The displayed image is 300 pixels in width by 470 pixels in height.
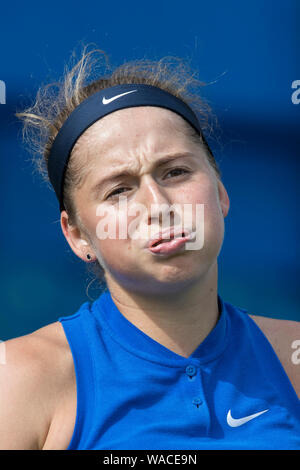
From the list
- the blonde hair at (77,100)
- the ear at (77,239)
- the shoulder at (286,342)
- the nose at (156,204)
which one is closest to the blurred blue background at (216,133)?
the blonde hair at (77,100)

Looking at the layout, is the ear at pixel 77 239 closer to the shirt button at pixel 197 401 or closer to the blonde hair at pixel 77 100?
the blonde hair at pixel 77 100

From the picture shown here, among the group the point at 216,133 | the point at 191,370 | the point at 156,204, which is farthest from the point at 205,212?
the point at 216,133

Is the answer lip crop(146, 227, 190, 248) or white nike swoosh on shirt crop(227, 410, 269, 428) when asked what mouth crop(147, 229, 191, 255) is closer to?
lip crop(146, 227, 190, 248)

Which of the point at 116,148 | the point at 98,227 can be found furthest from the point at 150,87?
the point at 98,227

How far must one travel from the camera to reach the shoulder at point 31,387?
4.45 feet

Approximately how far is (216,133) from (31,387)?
63.1 inches

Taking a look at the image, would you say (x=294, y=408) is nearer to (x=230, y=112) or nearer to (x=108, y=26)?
(x=230, y=112)

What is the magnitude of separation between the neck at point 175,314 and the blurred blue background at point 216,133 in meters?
0.99

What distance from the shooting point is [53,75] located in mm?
2508

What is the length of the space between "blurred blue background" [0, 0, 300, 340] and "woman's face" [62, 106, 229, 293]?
96 centimetres

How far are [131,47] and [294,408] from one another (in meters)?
1.67

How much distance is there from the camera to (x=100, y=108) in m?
1.62

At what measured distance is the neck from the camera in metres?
1.53

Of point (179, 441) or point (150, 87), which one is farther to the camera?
point (150, 87)
